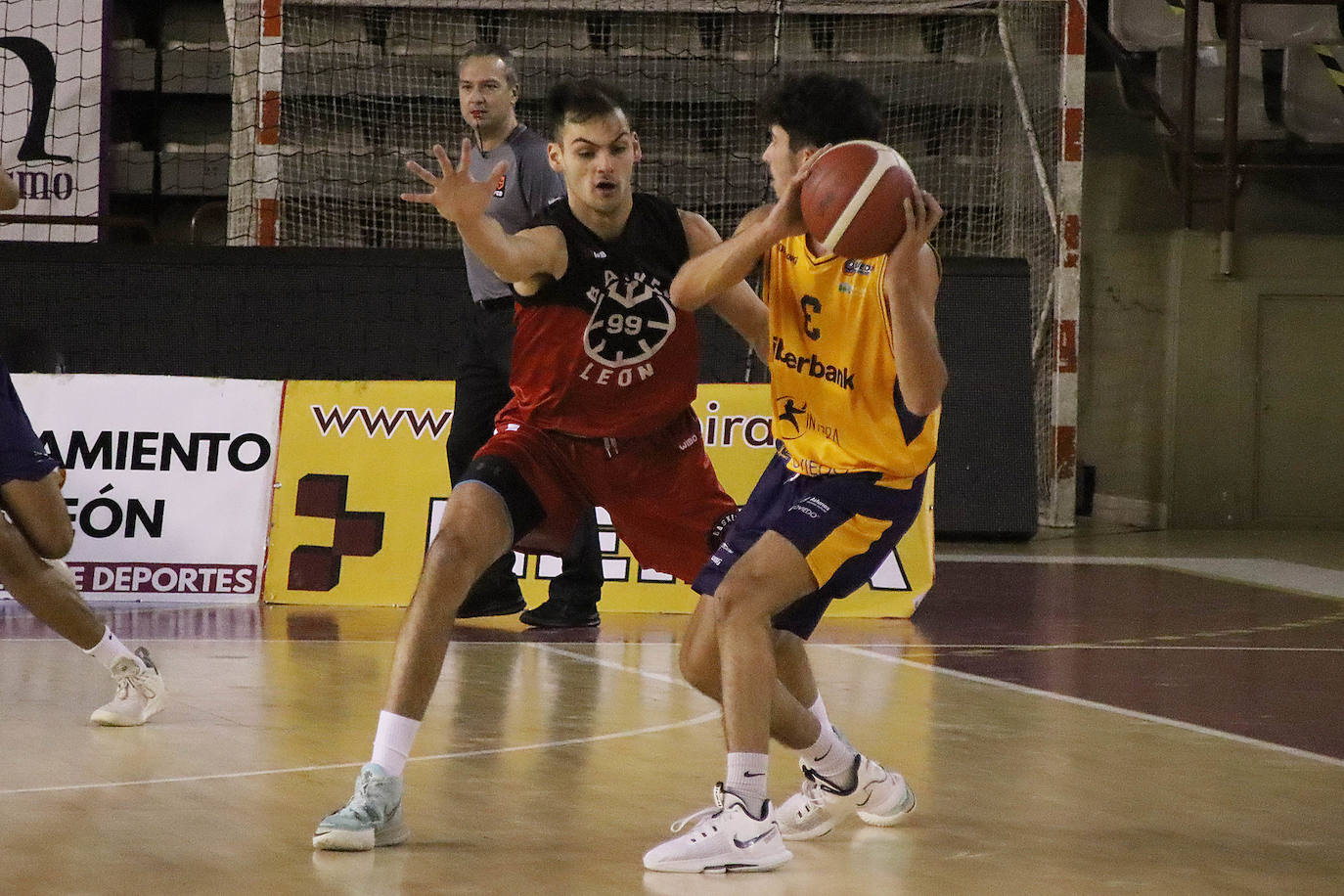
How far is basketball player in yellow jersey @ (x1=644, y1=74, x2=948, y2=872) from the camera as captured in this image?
3.93 meters

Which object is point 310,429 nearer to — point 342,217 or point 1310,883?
point 342,217

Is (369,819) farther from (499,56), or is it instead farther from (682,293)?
(499,56)

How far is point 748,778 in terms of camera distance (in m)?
3.95

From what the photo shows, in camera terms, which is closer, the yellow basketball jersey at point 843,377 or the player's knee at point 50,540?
the yellow basketball jersey at point 843,377

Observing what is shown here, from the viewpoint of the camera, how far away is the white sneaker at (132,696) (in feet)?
18.0

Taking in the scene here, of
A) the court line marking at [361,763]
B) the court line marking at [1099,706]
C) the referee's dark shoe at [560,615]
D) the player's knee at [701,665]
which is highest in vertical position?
the player's knee at [701,665]

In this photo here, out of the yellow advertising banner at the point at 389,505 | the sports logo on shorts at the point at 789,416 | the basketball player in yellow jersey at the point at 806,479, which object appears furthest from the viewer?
the yellow advertising banner at the point at 389,505

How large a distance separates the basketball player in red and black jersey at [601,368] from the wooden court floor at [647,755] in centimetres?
72

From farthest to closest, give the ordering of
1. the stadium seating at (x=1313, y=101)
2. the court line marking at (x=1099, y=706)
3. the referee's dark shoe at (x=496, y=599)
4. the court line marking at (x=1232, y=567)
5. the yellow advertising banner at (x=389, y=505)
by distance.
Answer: the stadium seating at (x=1313, y=101) → the court line marking at (x=1232, y=567) → the yellow advertising banner at (x=389, y=505) → the referee's dark shoe at (x=496, y=599) → the court line marking at (x=1099, y=706)

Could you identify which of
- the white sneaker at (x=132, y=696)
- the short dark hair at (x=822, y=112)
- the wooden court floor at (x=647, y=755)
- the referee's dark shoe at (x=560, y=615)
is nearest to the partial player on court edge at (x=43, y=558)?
the white sneaker at (x=132, y=696)

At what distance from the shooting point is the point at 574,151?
4.61 m

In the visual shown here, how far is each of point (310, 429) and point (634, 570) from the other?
65.9 inches

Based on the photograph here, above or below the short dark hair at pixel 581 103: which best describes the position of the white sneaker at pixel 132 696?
below

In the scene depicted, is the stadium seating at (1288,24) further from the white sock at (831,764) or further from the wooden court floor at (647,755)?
the white sock at (831,764)
